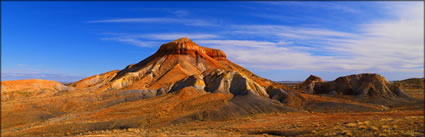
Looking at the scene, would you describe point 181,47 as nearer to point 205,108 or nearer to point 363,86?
point 205,108

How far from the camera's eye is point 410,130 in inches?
595

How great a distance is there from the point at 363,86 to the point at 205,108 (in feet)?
129

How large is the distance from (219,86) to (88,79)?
38905mm

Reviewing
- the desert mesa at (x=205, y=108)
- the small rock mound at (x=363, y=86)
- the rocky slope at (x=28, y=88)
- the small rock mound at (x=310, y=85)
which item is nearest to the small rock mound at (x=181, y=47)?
the desert mesa at (x=205, y=108)

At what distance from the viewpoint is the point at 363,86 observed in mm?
57938

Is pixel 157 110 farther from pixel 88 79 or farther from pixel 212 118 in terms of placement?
pixel 88 79

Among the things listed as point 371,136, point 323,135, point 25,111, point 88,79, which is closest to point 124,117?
point 25,111

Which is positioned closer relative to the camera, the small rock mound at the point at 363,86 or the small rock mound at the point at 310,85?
the small rock mound at the point at 363,86

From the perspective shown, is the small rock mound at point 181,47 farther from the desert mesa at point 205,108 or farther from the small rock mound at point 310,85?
the small rock mound at point 310,85

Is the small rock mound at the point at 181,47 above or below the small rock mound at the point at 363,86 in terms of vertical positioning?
above

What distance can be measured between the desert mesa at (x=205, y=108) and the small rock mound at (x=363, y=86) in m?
0.18

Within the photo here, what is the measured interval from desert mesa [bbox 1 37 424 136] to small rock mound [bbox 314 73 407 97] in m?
0.18

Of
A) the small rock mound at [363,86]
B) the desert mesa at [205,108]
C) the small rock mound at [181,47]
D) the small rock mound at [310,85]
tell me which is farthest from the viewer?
the small rock mound at [181,47]

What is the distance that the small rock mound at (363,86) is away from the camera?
181 ft
